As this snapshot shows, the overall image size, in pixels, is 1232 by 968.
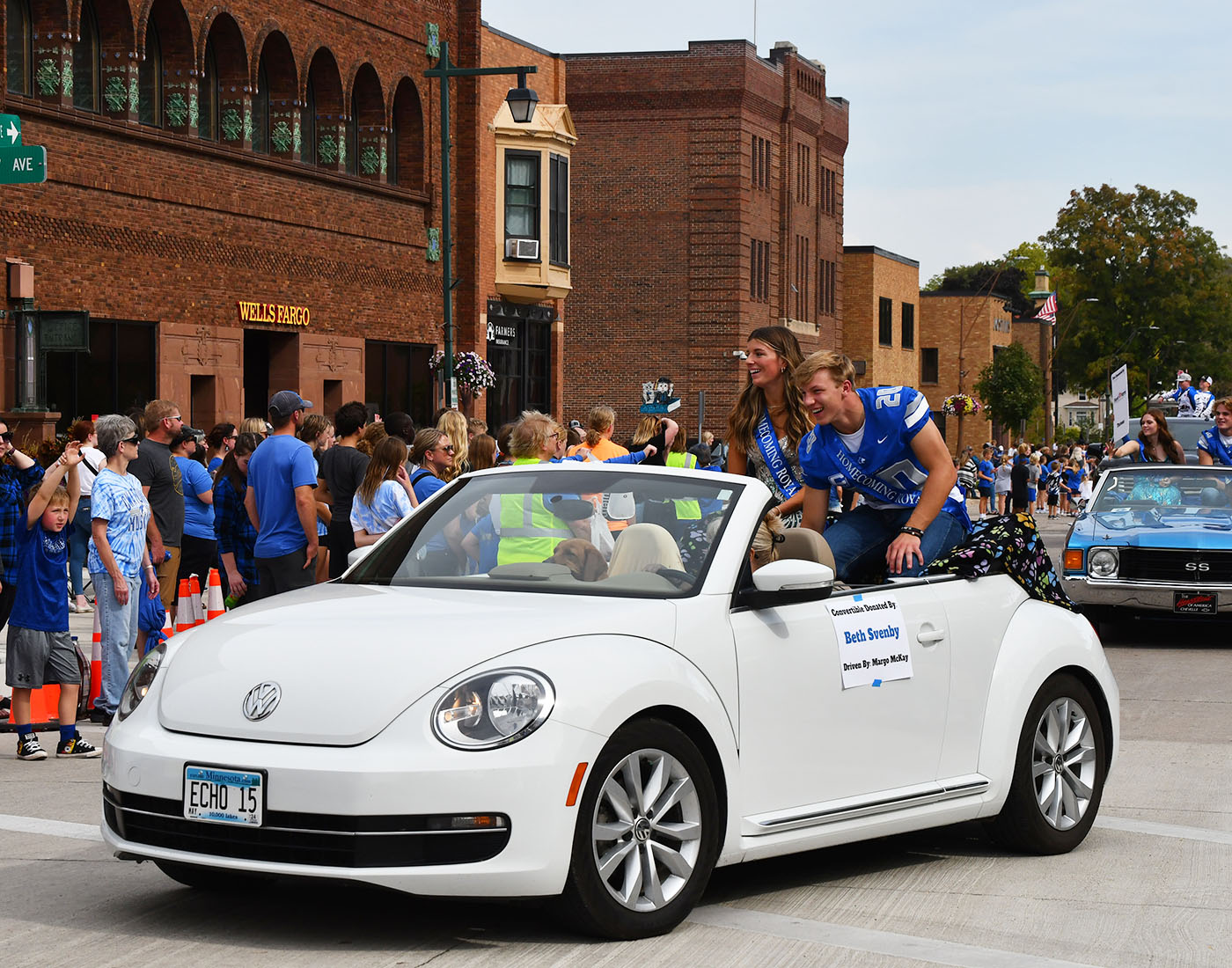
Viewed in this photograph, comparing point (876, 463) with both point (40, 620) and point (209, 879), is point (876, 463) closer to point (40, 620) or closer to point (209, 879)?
point (209, 879)

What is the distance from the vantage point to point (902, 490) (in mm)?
7992

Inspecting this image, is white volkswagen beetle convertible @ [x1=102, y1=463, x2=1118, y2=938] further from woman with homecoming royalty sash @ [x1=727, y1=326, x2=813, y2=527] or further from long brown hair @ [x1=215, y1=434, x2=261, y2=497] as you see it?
long brown hair @ [x1=215, y1=434, x2=261, y2=497]

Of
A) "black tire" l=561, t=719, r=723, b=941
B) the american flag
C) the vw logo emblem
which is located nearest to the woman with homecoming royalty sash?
"black tire" l=561, t=719, r=723, b=941

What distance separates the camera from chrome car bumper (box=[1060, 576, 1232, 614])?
15.9m

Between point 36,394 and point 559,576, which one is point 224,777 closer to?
point 559,576

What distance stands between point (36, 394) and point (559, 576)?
21617 millimetres

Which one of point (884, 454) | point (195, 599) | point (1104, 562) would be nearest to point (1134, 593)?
point (1104, 562)

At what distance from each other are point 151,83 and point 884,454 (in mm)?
25351

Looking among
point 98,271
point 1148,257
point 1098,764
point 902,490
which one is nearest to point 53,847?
point 902,490

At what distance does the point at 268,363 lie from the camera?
114 ft

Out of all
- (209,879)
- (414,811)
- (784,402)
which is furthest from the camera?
(784,402)

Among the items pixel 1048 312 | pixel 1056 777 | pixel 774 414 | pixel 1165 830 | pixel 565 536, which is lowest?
pixel 1165 830

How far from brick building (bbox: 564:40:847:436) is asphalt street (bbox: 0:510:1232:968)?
5235 centimetres

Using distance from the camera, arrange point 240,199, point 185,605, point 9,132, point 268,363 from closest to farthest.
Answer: point 185,605, point 9,132, point 240,199, point 268,363
